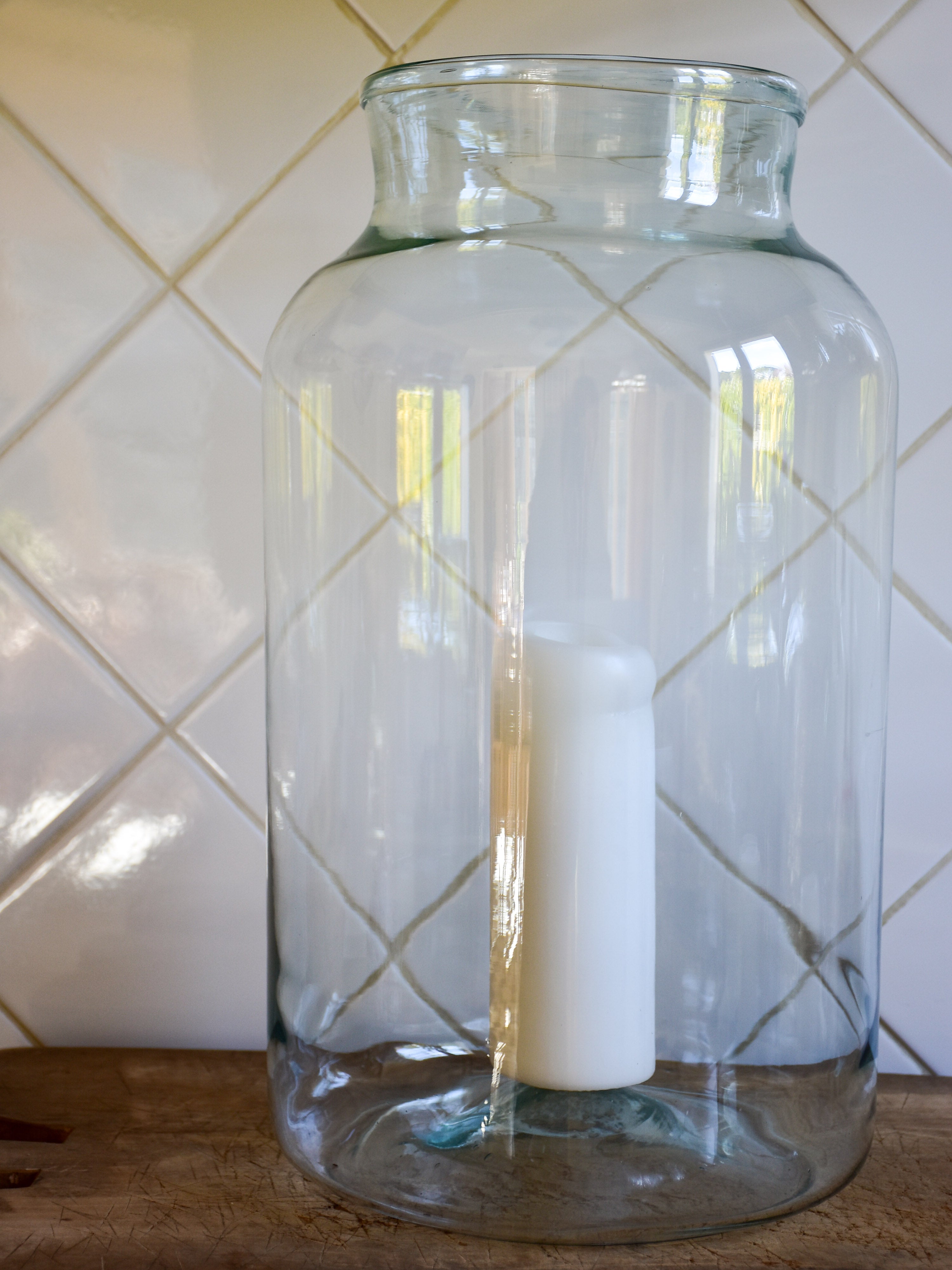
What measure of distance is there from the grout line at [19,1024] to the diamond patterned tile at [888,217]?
0.51 m

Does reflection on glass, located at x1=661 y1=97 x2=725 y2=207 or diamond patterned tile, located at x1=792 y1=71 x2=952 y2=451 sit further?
diamond patterned tile, located at x1=792 y1=71 x2=952 y2=451

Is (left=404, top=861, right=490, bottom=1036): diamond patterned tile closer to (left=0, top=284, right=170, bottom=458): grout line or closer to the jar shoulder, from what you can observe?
the jar shoulder

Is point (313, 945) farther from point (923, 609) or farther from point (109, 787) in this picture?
point (923, 609)

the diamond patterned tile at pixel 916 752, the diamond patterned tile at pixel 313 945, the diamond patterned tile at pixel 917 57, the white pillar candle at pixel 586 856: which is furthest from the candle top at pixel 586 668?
the diamond patterned tile at pixel 917 57

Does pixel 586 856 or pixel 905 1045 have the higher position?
pixel 586 856

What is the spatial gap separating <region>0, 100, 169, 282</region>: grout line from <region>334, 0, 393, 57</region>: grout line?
0.14 m

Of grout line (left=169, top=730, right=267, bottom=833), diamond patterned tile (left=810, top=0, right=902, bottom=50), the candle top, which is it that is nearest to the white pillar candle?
the candle top

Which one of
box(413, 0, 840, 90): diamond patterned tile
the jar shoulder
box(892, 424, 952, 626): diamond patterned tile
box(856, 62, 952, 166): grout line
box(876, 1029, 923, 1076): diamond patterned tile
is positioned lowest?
box(876, 1029, 923, 1076): diamond patterned tile

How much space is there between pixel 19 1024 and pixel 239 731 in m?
0.19

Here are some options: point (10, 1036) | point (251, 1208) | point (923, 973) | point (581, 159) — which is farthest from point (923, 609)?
point (10, 1036)

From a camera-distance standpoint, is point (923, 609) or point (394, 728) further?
point (923, 609)

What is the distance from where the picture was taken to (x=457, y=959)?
41 cm

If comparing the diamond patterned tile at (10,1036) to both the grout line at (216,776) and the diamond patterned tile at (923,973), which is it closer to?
the grout line at (216,776)

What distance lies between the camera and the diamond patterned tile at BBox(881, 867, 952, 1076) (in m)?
0.57
